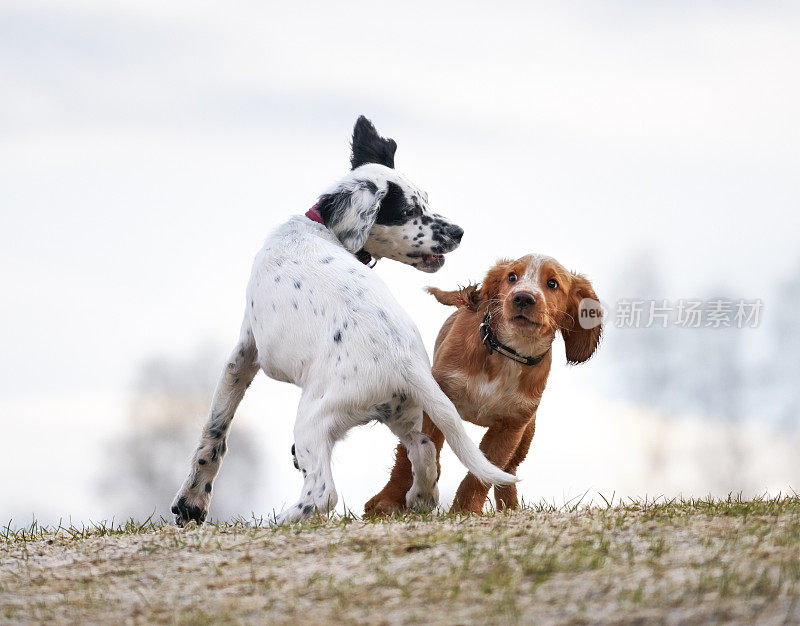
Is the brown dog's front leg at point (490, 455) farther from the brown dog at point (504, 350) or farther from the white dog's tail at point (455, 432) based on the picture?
the white dog's tail at point (455, 432)

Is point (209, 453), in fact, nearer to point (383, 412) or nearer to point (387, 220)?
point (383, 412)

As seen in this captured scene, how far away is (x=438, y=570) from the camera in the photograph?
4812 millimetres

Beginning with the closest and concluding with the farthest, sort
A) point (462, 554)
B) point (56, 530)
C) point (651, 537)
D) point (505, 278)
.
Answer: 1. point (462, 554)
2. point (651, 537)
3. point (505, 278)
4. point (56, 530)

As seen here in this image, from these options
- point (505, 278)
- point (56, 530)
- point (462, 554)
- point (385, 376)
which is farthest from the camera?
point (56, 530)

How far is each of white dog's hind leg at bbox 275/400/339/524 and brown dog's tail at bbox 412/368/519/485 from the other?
58 centimetres

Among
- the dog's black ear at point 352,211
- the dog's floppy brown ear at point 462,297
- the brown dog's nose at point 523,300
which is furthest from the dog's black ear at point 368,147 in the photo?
the brown dog's nose at point 523,300

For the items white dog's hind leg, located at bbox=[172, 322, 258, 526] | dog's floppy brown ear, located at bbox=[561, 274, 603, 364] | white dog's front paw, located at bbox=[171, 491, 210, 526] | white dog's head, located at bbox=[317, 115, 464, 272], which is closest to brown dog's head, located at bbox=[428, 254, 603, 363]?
dog's floppy brown ear, located at bbox=[561, 274, 603, 364]

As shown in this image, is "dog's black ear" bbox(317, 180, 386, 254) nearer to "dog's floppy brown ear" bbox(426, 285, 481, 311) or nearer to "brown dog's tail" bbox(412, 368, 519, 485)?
"dog's floppy brown ear" bbox(426, 285, 481, 311)

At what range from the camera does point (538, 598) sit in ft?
14.3

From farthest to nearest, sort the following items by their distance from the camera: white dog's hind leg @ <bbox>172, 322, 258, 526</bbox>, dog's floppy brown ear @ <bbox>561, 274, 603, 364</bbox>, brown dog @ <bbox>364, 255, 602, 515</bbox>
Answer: white dog's hind leg @ <bbox>172, 322, 258, 526</bbox>, dog's floppy brown ear @ <bbox>561, 274, 603, 364</bbox>, brown dog @ <bbox>364, 255, 602, 515</bbox>

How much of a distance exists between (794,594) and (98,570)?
11.5 feet

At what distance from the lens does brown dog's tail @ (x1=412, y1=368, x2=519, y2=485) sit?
20.3 feet

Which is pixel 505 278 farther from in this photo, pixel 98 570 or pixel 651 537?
pixel 98 570

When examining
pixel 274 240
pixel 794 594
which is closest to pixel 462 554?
pixel 794 594
